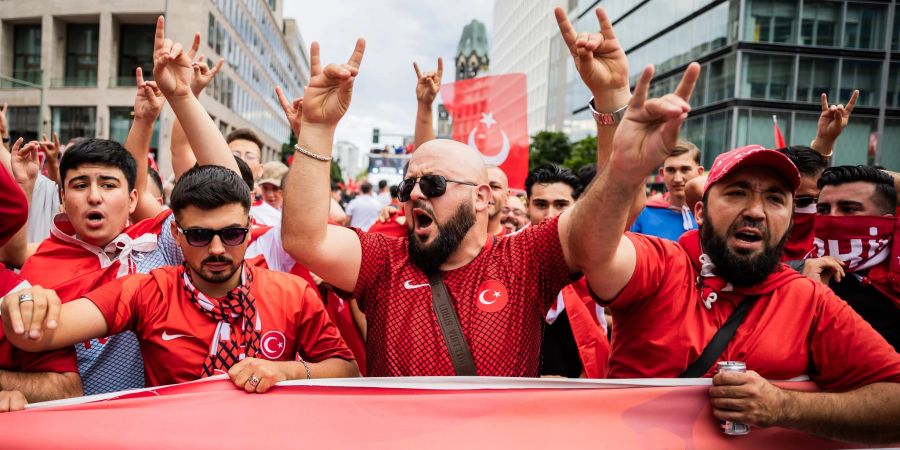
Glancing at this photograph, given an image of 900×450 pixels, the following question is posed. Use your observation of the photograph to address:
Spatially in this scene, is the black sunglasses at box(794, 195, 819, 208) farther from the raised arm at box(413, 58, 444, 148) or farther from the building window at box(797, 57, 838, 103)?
the building window at box(797, 57, 838, 103)

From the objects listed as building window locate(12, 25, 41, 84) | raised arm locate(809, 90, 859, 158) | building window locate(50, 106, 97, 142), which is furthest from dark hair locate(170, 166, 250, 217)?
building window locate(12, 25, 41, 84)

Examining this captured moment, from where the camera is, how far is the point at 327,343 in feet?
8.88

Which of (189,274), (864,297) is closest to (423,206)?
(189,274)

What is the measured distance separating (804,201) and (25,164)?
180 inches

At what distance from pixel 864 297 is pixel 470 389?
6.77 feet

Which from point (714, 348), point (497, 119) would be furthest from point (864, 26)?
point (714, 348)

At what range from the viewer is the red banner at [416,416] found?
7.20ft

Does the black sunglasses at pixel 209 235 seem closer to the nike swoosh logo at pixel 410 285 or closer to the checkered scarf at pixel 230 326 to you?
the checkered scarf at pixel 230 326

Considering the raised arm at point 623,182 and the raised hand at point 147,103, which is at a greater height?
the raised hand at point 147,103

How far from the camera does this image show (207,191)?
2623mm

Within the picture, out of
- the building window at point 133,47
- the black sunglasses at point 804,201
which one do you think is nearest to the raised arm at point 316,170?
the black sunglasses at point 804,201

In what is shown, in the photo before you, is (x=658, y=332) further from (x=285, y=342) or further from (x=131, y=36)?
(x=131, y=36)

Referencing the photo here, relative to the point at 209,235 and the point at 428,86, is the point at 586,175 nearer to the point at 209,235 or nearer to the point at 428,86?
the point at 428,86

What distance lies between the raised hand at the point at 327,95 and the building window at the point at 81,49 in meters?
39.8
